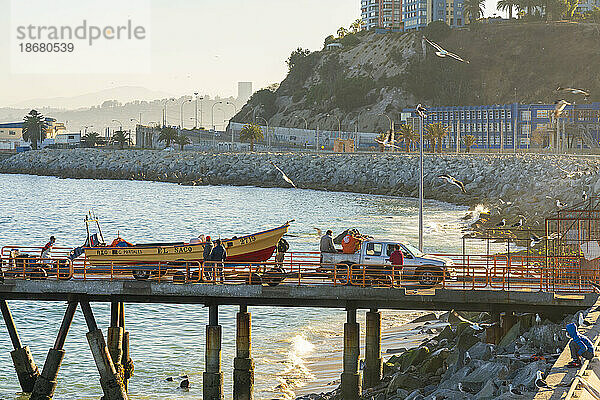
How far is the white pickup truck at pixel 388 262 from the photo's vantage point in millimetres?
25812

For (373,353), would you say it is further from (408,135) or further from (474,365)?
(408,135)

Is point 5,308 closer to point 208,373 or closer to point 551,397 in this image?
point 208,373

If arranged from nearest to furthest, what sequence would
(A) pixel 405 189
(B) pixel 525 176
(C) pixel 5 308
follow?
(C) pixel 5 308
(B) pixel 525 176
(A) pixel 405 189

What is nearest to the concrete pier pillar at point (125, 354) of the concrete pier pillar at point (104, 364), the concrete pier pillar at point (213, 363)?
the concrete pier pillar at point (104, 364)

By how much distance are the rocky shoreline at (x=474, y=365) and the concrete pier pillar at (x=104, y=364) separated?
587cm

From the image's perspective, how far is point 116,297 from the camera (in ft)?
83.7

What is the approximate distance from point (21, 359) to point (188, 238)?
167 feet

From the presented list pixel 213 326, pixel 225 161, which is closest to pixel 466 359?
pixel 213 326

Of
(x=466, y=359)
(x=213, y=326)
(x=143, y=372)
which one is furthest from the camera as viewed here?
(x=143, y=372)

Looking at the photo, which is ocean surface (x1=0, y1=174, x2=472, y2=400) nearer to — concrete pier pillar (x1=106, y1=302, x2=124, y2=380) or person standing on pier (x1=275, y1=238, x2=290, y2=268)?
concrete pier pillar (x1=106, y1=302, x2=124, y2=380)

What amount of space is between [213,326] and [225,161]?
138 m

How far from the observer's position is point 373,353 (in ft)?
86.8

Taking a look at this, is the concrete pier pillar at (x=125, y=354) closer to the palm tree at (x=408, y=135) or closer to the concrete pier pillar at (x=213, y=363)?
the concrete pier pillar at (x=213, y=363)

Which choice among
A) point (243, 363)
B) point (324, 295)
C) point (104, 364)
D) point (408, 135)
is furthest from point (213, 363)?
point (408, 135)
